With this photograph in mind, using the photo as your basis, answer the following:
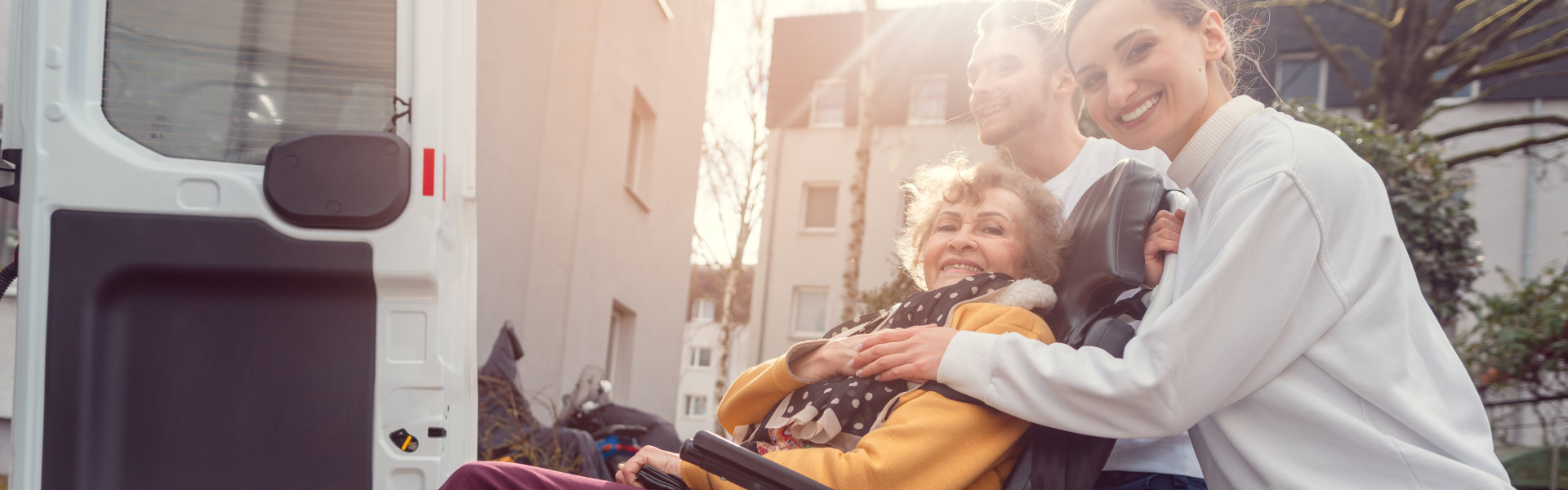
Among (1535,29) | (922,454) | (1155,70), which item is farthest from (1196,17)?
(1535,29)

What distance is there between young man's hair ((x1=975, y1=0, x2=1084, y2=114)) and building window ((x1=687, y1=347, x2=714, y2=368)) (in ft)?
148

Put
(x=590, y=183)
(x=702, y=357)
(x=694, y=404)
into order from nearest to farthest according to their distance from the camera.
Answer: (x=590, y=183) → (x=694, y=404) → (x=702, y=357)

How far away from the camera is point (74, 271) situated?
90.0 inches

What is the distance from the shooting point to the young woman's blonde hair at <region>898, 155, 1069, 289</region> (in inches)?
96.2

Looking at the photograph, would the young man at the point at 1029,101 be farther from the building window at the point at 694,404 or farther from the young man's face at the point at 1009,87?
the building window at the point at 694,404

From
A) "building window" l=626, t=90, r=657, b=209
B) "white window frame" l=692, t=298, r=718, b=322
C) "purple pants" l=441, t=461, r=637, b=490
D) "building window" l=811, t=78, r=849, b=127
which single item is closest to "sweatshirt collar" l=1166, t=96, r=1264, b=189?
"purple pants" l=441, t=461, r=637, b=490

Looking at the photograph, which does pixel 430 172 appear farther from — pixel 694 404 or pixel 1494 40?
pixel 694 404

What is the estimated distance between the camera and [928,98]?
893 inches

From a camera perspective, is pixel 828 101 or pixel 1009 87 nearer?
pixel 1009 87

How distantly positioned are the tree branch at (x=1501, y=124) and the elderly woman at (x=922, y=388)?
13.4 m

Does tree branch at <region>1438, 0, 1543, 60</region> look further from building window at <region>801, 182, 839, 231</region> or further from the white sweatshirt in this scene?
the white sweatshirt

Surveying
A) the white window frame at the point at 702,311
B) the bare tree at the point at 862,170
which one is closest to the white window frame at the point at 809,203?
the bare tree at the point at 862,170

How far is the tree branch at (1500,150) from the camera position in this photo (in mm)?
13708

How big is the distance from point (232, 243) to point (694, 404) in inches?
1806
